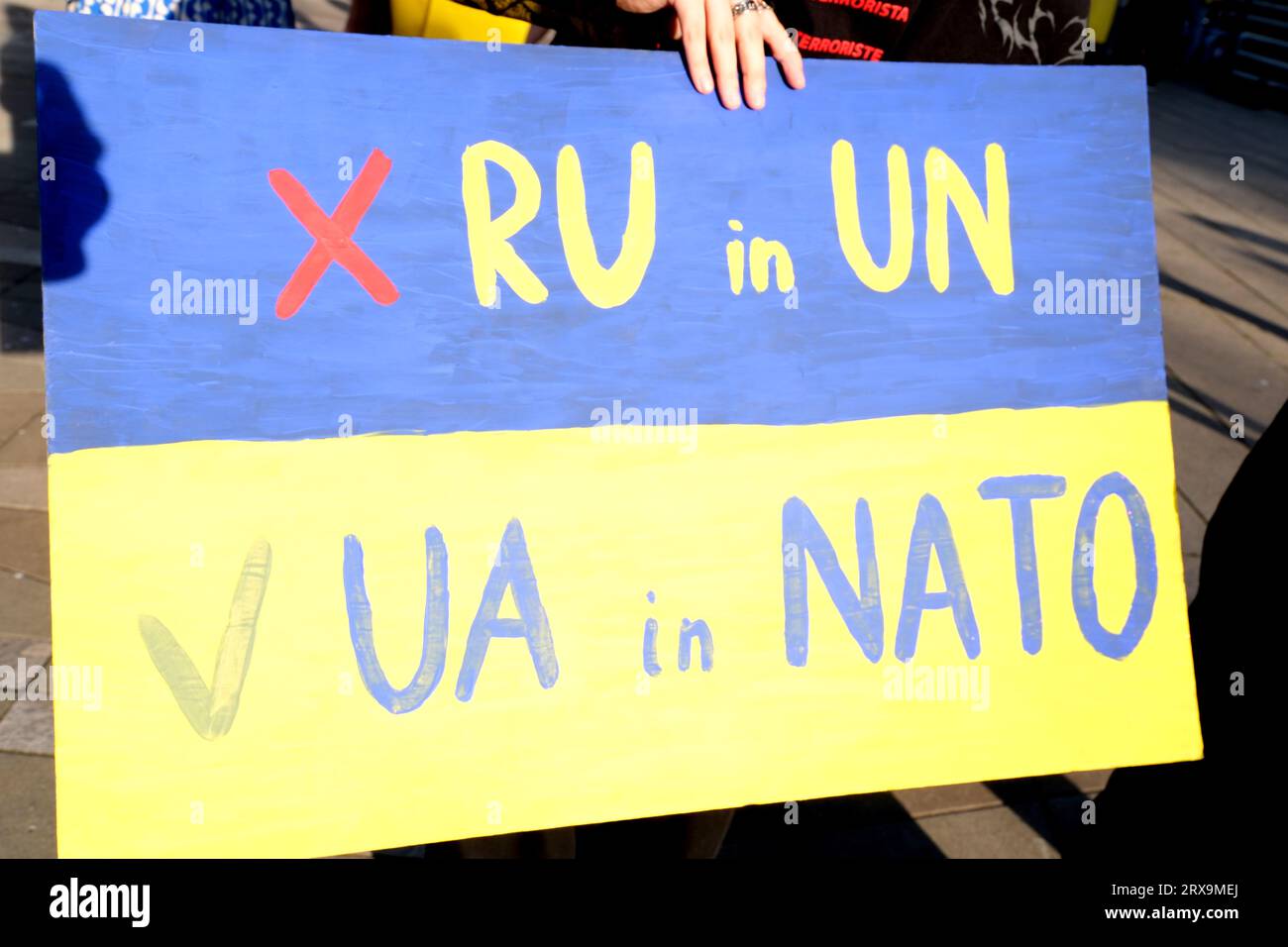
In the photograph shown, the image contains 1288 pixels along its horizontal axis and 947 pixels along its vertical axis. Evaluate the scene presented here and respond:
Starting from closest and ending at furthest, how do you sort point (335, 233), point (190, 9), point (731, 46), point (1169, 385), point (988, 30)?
point (335, 233) → point (731, 46) → point (988, 30) → point (190, 9) → point (1169, 385)

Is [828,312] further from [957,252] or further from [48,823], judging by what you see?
[48,823]

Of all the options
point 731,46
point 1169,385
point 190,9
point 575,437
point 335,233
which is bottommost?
point 1169,385

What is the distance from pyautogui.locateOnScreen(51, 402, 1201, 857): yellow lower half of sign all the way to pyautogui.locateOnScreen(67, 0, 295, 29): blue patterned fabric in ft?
4.01

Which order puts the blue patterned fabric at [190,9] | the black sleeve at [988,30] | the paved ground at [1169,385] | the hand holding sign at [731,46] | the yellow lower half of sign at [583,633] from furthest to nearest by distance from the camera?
1. the paved ground at [1169,385]
2. the blue patterned fabric at [190,9]
3. the black sleeve at [988,30]
4. the hand holding sign at [731,46]
5. the yellow lower half of sign at [583,633]

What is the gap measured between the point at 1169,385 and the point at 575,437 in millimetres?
4155

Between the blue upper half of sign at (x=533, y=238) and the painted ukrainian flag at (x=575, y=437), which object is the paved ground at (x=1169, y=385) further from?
the blue upper half of sign at (x=533, y=238)

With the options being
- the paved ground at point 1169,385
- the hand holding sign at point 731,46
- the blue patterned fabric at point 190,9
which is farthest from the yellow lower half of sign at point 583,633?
the blue patterned fabric at point 190,9

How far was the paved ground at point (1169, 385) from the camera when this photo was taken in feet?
8.18

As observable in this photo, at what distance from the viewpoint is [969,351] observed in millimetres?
1497

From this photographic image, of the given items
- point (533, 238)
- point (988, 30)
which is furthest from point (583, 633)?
point (988, 30)

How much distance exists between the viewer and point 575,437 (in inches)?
53.7

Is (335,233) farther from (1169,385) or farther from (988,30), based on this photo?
(1169,385)

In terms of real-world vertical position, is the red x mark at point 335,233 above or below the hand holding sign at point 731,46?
below

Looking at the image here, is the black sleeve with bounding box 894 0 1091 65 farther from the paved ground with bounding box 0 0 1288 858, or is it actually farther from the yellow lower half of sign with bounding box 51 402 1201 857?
the paved ground with bounding box 0 0 1288 858
